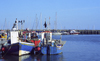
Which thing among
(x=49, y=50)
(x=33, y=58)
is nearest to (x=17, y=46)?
(x=33, y=58)

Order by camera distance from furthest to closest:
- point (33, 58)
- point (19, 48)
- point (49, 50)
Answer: point (49, 50)
point (33, 58)
point (19, 48)

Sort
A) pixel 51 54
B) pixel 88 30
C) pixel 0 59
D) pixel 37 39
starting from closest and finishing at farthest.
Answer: pixel 0 59 → pixel 51 54 → pixel 37 39 → pixel 88 30

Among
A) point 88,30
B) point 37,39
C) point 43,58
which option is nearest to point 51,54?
point 43,58

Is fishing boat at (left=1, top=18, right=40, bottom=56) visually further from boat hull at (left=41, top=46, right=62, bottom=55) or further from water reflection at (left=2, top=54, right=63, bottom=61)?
boat hull at (left=41, top=46, right=62, bottom=55)

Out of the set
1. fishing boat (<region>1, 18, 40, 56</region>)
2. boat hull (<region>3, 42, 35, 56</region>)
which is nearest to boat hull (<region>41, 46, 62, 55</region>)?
fishing boat (<region>1, 18, 40, 56</region>)

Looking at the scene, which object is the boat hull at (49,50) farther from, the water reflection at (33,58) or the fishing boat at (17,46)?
the fishing boat at (17,46)

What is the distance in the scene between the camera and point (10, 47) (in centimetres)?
3747

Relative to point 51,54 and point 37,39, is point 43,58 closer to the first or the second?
→ point 51,54

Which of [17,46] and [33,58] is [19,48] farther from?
[33,58]

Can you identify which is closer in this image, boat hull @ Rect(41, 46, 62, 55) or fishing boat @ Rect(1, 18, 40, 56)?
fishing boat @ Rect(1, 18, 40, 56)

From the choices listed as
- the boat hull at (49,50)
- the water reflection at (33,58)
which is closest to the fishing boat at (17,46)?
the water reflection at (33,58)

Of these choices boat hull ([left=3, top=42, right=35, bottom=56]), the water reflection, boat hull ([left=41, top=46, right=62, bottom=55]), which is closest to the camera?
the water reflection

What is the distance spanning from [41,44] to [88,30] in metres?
162

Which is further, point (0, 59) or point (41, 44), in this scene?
point (41, 44)
